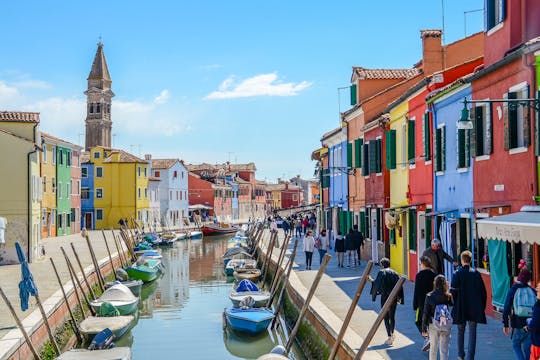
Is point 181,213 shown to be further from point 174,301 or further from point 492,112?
point 492,112

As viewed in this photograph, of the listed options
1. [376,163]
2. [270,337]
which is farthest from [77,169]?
[270,337]

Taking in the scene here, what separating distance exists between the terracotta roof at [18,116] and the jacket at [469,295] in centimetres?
2630

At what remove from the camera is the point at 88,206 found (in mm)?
67312

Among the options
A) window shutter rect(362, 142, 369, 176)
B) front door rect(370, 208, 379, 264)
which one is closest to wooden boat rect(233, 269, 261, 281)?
front door rect(370, 208, 379, 264)

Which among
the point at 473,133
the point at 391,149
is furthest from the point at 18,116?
the point at 473,133

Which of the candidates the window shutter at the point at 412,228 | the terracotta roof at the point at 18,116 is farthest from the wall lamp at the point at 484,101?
the terracotta roof at the point at 18,116

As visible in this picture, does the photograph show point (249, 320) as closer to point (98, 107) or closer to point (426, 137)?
point (426, 137)

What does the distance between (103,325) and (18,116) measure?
56.3 feet

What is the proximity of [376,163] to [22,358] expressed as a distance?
608 inches

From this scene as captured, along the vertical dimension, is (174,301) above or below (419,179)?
below

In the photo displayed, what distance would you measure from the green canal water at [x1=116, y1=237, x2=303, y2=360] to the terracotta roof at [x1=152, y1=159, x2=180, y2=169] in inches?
1559

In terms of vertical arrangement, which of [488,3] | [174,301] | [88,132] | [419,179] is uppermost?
[88,132]

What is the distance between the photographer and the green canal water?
1834 cm

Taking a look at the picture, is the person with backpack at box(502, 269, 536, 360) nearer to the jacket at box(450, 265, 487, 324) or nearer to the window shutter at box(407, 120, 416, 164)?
the jacket at box(450, 265, 487, 324)
